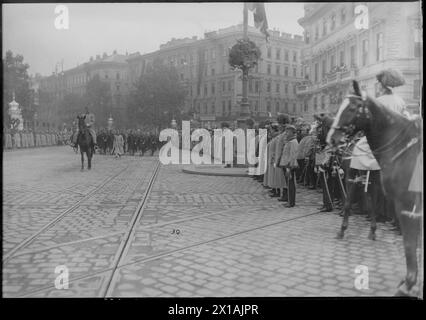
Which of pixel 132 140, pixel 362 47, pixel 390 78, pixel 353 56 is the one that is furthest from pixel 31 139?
pixel 390 78

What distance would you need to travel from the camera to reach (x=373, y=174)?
618cm

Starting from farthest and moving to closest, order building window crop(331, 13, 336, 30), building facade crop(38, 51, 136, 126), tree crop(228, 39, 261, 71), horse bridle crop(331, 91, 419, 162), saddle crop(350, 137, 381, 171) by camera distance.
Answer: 1. tree crop(228, 39, 261, 71)
2. building facade crop(38, 51, 136, 126)
3. saddle crop(350, 137, 381, 171)
4. building window crop(331, 13, 336, 30)
5. horse bridle crop(331, 91, 419, 162)

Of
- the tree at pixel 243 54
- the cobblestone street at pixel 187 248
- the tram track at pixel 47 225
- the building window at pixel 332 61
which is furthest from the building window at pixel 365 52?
the tree at pixel 243 54

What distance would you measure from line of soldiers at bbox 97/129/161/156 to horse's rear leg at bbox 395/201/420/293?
22.8 m

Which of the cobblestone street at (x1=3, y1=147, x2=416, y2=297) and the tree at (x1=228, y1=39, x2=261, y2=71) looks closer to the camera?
the cobblestone street at (x1=3, y1=147, x2=416, y2=297)

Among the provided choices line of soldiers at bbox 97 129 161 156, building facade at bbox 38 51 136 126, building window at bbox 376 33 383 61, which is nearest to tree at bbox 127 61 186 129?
building facade at bbox 38 51 136 126

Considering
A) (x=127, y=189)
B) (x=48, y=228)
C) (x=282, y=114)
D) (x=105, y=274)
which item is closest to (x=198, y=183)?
(x=127, y=189)

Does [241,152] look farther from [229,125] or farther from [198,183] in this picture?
[198,183]

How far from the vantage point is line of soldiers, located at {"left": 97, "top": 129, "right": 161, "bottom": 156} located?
88.0 ft

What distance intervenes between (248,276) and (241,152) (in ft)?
40.2

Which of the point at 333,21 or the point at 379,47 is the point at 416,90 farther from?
the point at 333,21

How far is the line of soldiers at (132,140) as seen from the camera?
88.0 feet

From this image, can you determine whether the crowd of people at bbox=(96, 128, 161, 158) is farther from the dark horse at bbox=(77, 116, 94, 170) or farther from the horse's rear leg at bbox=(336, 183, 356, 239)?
the horse's rear leg at bbox=(336, 183, 356, 239)

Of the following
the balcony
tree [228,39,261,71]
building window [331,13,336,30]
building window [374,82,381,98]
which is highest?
tree [228,39,261,71]
